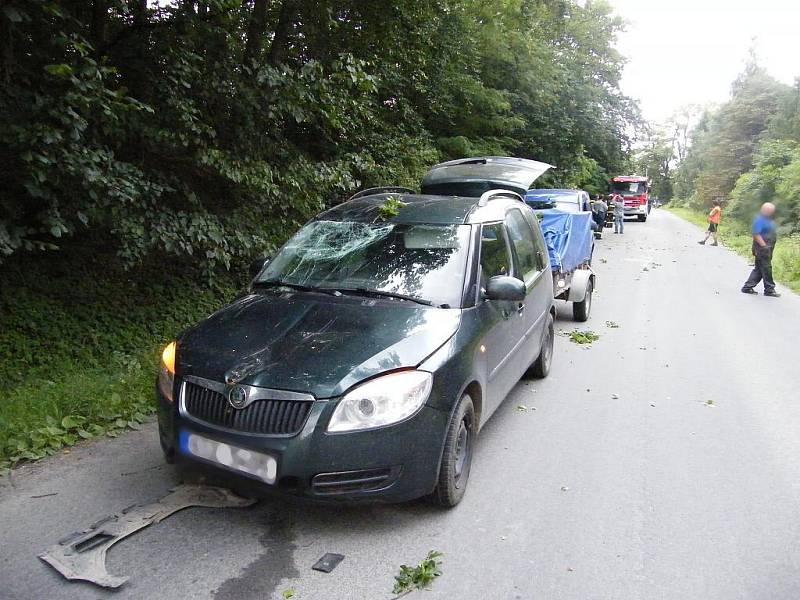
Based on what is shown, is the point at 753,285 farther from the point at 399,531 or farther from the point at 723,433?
the point at 399,531

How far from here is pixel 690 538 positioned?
11.9ft

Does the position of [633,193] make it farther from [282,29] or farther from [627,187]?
[282,29]

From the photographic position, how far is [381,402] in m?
3.37

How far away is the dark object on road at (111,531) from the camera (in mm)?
3080

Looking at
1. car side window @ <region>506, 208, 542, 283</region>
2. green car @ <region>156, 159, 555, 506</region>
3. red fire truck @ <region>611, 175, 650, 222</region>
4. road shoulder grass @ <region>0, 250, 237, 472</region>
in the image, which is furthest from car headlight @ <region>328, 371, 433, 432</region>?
red fire truck @ <region>611, 175, 650, 222</region>

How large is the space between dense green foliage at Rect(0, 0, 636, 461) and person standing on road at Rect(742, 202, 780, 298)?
5761 millimetres

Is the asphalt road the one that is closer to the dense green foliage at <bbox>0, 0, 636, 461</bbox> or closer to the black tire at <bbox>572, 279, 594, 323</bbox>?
the dense green foliage at <bbox>0, 0, 636, 461</bbox>

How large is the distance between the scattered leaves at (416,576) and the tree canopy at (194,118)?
3.98 meters

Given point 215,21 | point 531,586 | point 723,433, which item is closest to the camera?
point 531,586

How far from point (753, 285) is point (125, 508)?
41.6ft

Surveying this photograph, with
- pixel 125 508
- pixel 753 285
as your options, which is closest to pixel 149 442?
pixel 125 508

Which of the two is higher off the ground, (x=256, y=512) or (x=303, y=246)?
(x=303, y=246)

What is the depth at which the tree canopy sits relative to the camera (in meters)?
5.29

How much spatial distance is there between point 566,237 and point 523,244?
12.4ft
